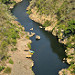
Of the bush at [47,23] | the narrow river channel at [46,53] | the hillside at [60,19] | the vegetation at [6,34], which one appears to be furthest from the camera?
the bush at [47,23]

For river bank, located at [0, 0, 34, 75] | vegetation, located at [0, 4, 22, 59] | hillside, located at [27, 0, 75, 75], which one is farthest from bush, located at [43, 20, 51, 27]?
river bank, located at [0, 0, 34, 75]

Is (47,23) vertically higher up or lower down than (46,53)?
higher up

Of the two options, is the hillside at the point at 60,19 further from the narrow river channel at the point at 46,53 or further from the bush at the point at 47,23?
the narrow river channel at the point at 46,53

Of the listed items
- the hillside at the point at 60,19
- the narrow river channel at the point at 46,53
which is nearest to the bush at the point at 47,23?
the hillside at the point at 60,19

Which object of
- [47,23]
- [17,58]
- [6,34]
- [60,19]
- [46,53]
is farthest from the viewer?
[47,23]

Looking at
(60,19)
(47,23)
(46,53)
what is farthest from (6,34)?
(60,19)

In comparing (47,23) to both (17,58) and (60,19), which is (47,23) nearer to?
(60,19)

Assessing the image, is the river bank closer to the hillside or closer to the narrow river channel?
the narrow river channel

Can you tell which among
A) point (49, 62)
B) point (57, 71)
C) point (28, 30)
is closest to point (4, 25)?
point (28, 30)
